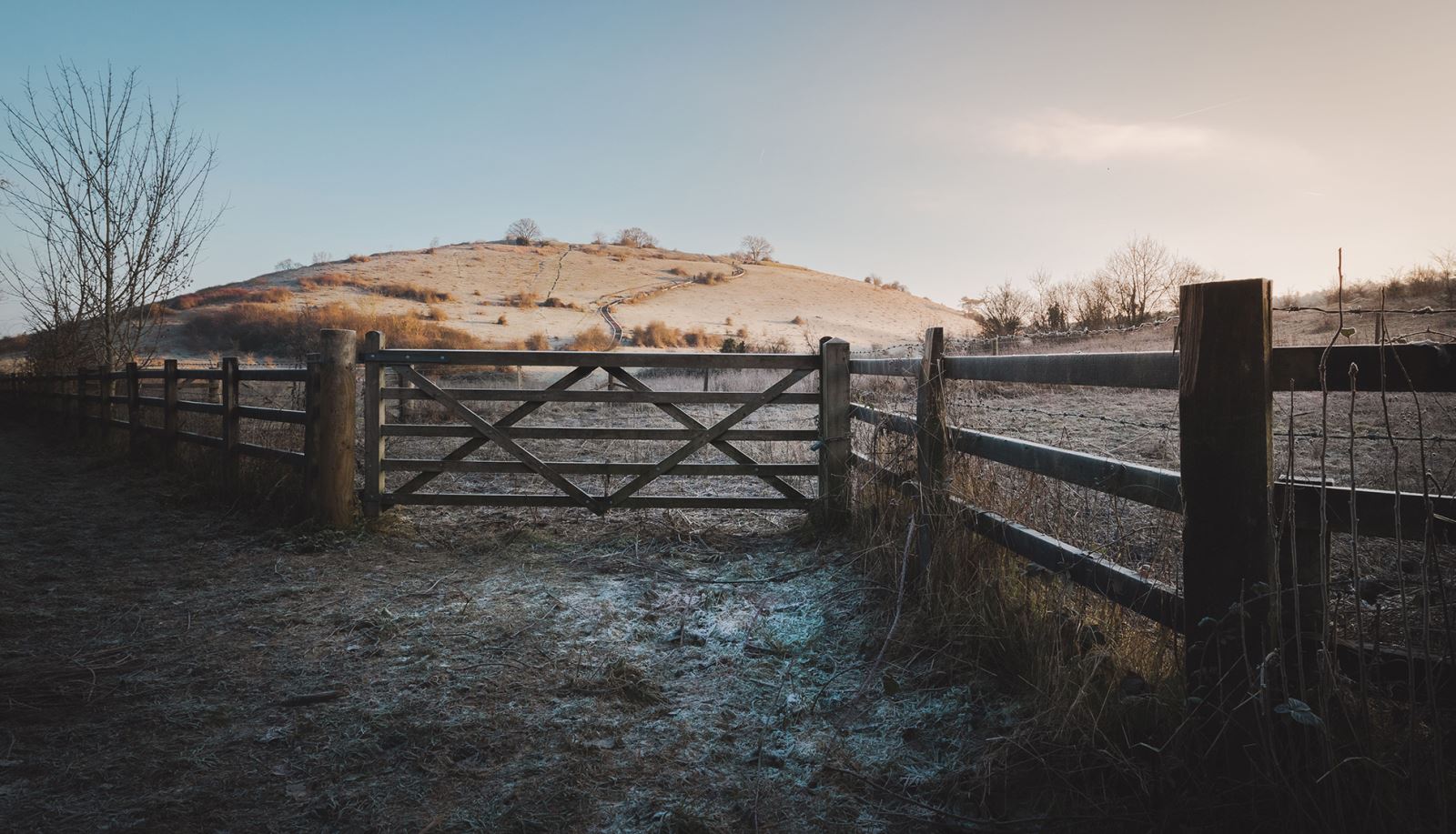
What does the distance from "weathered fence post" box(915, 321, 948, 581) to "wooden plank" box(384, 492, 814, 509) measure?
1.92 m

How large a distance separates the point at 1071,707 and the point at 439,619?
3.24 meters

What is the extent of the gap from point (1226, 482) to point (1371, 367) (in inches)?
18.2

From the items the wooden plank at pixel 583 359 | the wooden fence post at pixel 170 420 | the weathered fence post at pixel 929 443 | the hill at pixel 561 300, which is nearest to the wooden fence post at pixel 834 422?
the wooden plank at pixel 583 359

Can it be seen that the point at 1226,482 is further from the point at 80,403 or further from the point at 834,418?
the point at 80,403

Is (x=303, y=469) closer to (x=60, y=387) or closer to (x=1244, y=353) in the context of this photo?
(x=1244, y=353)

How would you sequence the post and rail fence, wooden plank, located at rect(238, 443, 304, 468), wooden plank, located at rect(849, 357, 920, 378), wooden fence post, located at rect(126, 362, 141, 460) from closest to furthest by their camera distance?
1. the post and rail fence
2. wooden plank, located at rect(849, 357, 920, 378)
3. wooden plank, located at rect(238, 443, 304, 468)
4. wooden fence post, located at rect(126, 362, 141, 460)

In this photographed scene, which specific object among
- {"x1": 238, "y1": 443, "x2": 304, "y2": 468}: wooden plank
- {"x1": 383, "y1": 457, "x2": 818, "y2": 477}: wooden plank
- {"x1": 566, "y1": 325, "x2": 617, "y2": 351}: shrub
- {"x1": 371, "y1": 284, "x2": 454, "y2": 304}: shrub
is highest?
{"x1": 371, "y1": 284, "x2": 454, "y2": 304}: shrub

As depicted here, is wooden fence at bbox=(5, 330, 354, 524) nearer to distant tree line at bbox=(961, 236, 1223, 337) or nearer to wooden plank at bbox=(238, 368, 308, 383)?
wooden plank at bbox=(238, 368, 308, 383)

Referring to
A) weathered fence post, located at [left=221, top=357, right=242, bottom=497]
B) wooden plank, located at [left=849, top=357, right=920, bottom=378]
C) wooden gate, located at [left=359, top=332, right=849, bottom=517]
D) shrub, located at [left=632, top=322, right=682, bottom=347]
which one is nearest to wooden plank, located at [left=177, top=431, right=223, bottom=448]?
weathered fence post, located at [left=221, top=357, right=242, bottom=497]

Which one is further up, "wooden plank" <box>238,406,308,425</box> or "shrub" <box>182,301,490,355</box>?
"shrub" <box>182,301,490,355</box>

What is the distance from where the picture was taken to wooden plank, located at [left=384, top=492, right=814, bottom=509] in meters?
6.00

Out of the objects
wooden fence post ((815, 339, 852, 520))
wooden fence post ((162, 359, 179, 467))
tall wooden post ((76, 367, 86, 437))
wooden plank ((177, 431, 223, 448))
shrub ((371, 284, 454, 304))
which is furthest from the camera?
shrub ((371, 284, 454, 304))

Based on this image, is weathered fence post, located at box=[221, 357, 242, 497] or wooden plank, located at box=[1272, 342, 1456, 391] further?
weathered fence post, located at box=[221, 357, 242, 497]

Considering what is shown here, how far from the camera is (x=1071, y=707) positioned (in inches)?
95.4
